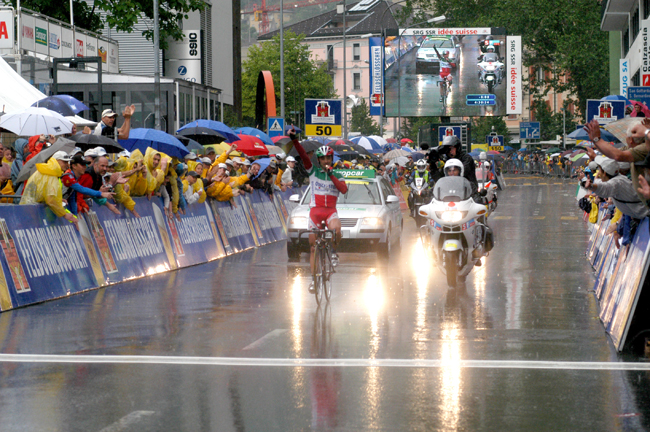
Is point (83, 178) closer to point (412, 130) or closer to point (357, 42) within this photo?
point (412, 130)

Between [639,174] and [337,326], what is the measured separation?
10.9 feet

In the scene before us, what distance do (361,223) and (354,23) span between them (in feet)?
413

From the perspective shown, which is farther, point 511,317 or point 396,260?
point 396,260

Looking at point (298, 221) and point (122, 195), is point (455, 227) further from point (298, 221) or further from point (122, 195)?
point (298, 221)

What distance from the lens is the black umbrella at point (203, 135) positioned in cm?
2389

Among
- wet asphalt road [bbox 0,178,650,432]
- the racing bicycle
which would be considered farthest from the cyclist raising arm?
wet asphalt road [bbox 0,178,650,432]

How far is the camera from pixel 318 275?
1218 cm

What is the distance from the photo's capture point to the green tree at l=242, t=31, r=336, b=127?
89.7 meters

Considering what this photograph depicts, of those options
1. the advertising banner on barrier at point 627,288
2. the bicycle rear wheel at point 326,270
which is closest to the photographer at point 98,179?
the bicycle rear wheel at point 326,270

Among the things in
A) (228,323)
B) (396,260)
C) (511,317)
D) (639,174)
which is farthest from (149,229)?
(639,174)

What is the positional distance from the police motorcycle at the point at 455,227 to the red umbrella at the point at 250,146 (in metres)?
12.7

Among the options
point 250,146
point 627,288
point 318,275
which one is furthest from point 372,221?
point 627,288

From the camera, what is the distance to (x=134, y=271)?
1560 cm

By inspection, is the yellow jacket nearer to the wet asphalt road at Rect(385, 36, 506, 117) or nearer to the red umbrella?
the red umbrella
